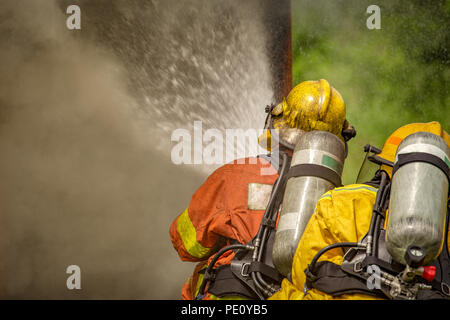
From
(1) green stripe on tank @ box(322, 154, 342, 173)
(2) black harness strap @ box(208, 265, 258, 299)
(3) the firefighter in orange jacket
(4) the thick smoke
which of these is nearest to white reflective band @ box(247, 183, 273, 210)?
(3) the firefighter in orange jacket

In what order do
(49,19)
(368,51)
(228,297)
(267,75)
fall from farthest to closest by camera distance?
(267,75) < (368,51) < (49,19) < (228,297)

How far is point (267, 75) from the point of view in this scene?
5688mm

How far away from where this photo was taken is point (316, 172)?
8.53ft

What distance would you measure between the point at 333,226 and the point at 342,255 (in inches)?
5.5

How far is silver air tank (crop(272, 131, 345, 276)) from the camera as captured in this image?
2.42m

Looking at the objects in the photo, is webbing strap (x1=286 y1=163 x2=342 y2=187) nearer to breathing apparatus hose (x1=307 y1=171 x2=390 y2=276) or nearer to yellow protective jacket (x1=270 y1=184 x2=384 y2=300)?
yellow protective jacket (x1=270 y1=184 x2=384 y2=300)

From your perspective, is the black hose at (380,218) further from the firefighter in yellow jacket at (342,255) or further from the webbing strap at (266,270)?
the webbing strap at (266,270)

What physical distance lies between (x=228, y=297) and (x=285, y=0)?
12.6ft

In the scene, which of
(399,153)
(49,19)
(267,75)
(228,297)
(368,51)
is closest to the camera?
(399,153)

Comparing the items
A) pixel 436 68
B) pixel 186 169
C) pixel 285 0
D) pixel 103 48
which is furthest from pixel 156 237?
pixel 436 68

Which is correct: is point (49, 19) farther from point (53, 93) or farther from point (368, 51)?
point (368, 51)

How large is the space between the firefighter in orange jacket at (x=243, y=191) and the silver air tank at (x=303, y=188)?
16.3 inches

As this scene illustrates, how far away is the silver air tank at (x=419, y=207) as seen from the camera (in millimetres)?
1783

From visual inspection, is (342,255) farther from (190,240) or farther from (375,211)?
(190,240)
